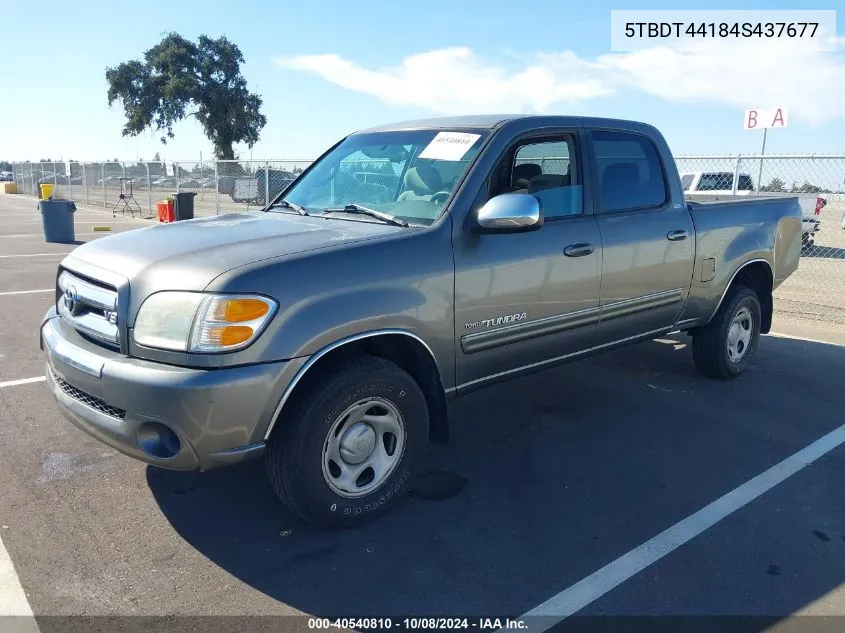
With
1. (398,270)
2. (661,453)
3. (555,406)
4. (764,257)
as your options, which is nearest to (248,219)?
A: (398,270)

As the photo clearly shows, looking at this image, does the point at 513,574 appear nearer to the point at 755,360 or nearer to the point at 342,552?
the point at 342,552

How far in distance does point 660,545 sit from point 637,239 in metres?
2.07

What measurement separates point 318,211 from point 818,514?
10.5 feet

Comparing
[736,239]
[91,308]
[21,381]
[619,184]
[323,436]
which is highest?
[619,184]

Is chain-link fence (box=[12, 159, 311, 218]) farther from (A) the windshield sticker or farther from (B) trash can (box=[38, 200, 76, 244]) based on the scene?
(A) the windshield sticker

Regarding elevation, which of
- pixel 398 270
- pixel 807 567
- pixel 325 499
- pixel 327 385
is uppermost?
pixel 398 270

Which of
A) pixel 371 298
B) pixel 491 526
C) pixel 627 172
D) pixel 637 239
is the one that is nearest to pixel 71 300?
pixel 371 298

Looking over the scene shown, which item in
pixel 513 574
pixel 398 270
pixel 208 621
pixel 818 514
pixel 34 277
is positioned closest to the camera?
pixel 208 621

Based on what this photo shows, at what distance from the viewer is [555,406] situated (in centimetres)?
503

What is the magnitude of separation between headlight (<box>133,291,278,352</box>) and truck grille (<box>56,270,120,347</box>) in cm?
27

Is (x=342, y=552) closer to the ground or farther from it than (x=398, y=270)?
closer to the ground

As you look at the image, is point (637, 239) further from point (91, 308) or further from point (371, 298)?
point (91, 308)

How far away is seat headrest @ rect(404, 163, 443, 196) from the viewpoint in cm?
379

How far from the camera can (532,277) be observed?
3828mm
